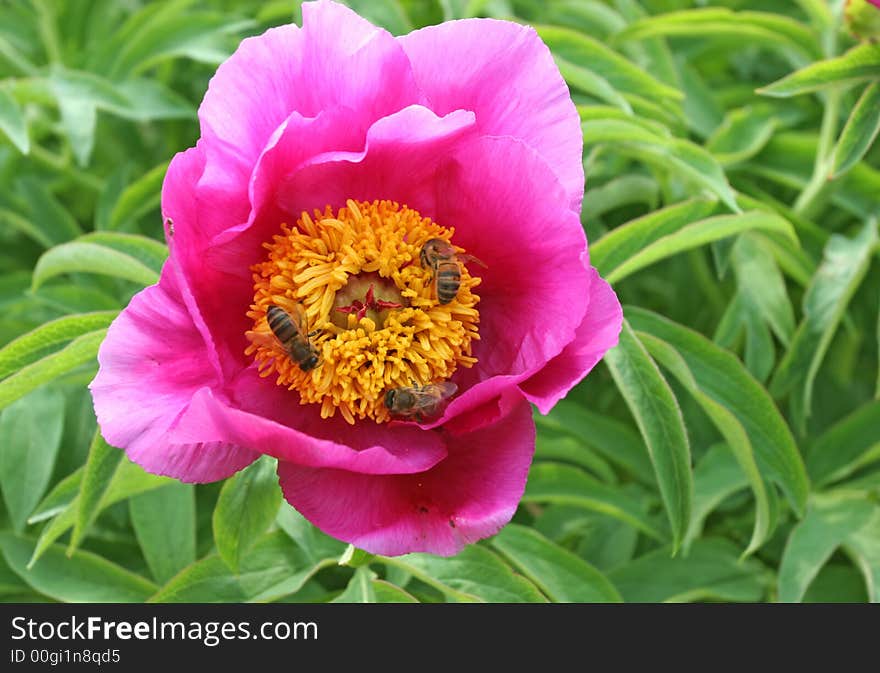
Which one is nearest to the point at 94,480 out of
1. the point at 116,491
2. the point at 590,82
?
the point at 116,491

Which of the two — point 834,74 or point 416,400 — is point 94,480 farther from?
point 834,74

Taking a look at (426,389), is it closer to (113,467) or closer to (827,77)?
(113,467)

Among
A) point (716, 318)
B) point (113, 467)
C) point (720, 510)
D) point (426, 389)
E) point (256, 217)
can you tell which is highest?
point (256, 217)

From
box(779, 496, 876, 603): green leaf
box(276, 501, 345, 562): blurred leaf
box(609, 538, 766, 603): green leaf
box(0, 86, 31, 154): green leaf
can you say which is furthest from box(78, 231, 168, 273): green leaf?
box(779, 496, 876, 603): green leaf

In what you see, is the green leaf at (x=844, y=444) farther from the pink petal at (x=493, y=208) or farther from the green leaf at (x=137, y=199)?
the green leaf at (x=137, y=199)

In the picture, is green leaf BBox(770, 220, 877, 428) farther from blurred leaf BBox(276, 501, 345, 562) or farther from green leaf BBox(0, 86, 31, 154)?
green leaf BBox(0, 86, 31, 154)

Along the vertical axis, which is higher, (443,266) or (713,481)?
(443,266)
